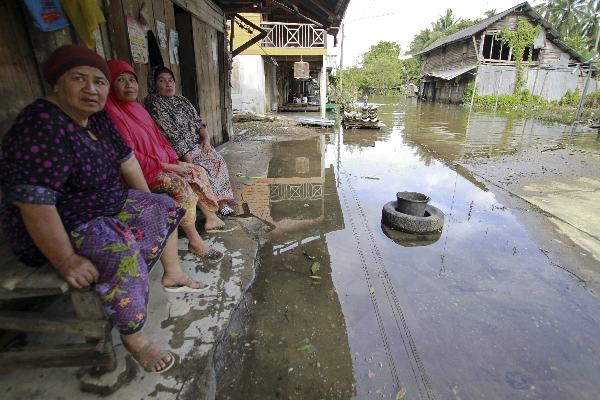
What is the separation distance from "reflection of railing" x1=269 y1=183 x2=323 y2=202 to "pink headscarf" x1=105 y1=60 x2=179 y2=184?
2538 millimetres

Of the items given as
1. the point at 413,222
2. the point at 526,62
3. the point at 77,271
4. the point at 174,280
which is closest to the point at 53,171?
the point at 77,271

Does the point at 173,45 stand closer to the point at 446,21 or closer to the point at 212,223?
the point at 212,223

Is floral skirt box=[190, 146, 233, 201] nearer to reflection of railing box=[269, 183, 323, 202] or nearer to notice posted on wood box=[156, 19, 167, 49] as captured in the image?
reflection of railing box=[269, 183, 323, 202]

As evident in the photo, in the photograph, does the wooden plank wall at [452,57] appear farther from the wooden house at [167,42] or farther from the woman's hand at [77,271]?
the woman's hand at [77,271]

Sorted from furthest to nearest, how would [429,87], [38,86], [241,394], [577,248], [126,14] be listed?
1. [429,87]
2. [577,248]
3. [126,14]
4. [38,86]
5. [241,394]

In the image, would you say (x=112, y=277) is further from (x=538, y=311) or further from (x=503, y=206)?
(x=503, y=206)

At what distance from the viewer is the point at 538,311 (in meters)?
2.90

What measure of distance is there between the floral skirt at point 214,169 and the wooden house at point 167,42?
1133 millimetres

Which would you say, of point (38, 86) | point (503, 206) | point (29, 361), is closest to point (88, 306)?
point (29, 361)

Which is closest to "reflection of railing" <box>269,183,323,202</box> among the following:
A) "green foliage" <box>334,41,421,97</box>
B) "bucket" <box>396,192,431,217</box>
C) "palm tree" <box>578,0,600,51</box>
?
"bucket" <box>396,192,431,217</box>

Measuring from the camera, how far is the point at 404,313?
9.38ft

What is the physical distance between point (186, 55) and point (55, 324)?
18.4ft

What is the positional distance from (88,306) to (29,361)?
19.0 inches

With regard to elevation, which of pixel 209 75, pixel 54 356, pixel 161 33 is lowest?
pixel 54 356
